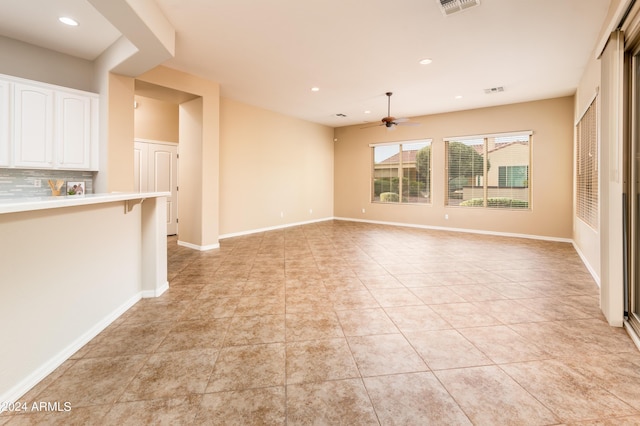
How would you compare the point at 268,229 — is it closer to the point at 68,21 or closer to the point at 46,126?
the point at 46,126

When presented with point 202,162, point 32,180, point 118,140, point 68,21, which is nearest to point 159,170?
point 202,162

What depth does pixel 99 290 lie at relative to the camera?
7.84ft

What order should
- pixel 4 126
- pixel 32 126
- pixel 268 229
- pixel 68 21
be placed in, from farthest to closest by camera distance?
pixel 268 229, pixel 32 126, pixel 4 126, pixel 68 21

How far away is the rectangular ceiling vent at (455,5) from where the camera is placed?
9.86 ft

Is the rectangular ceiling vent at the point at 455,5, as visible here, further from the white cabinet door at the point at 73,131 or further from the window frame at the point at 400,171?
the window frame at the point at 400,171

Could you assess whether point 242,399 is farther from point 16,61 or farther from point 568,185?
point 568,185

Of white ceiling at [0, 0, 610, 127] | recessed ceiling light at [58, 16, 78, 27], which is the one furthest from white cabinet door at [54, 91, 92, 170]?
recessed ceiling light at [58, 16, 78, 27]

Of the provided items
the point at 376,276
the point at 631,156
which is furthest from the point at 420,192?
the point at 631,156

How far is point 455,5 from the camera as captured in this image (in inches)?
120

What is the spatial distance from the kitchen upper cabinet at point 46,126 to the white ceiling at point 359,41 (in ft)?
2.14

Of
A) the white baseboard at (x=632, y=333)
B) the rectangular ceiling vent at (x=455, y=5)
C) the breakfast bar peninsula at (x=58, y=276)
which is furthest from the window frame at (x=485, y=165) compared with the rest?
the breakfast bar peninsula at (x=58, y=276)

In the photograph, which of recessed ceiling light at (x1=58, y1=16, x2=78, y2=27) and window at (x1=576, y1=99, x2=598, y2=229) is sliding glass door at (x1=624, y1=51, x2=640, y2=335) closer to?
window at (x1=576, y1=99, x2=598, y2=229)

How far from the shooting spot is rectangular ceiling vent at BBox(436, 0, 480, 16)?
301 centimetres

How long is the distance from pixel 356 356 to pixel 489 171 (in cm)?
681
